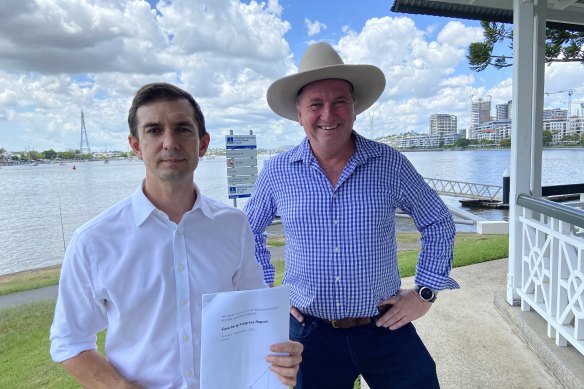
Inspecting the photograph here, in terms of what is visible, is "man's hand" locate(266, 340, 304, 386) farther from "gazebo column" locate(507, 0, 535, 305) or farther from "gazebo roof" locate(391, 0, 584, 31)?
"gazebo roof" locate(391, 0, 584, 31)

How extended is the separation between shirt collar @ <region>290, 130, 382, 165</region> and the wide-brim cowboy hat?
0.26m

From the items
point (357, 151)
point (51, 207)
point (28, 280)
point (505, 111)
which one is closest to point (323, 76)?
point (357, 151)

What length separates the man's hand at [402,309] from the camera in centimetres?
172

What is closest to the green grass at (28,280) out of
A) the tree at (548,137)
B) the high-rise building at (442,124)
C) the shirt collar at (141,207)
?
the shirt collar at (141,207)

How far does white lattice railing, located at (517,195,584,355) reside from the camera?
2646 mm

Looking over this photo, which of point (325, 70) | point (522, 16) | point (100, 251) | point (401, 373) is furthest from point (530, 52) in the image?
point (100, 251)

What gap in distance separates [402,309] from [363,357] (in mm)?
257

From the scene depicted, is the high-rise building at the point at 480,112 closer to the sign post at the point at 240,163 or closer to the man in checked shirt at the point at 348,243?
the sign post at the point at 240,163

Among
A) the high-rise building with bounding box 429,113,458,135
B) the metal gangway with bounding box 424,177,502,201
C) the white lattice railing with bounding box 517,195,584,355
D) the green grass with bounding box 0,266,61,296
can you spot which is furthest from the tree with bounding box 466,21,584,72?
the metal gangway with bounding box 424,177,502,201

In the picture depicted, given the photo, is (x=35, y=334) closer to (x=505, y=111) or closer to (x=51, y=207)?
(x=505, y=111)

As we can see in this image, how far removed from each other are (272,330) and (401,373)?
0.83 m

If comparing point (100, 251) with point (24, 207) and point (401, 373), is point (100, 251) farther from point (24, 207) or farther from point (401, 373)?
point (24, 207)

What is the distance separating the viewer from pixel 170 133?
118cm

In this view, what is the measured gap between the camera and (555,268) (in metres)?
3.03
